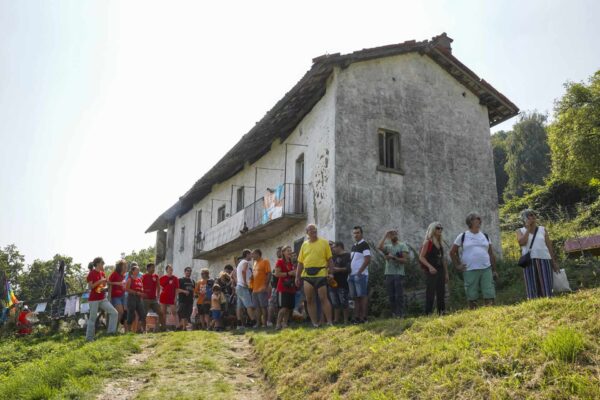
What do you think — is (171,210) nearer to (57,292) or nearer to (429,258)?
(57,292)

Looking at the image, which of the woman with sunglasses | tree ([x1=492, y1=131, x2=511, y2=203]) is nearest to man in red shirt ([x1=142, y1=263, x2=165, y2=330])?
the woman with sunglasses

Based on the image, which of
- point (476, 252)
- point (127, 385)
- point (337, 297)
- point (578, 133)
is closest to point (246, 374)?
point (127, 385)

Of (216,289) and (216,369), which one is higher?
(216,289)

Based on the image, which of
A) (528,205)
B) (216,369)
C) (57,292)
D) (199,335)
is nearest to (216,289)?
(199,335)

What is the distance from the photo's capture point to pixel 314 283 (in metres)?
8.80

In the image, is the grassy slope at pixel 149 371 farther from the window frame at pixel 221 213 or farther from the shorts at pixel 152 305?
the window frame at pixel 221 213

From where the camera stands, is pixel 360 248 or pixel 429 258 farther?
pixel 360 248

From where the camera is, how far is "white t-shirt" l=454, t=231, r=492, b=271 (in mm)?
7684

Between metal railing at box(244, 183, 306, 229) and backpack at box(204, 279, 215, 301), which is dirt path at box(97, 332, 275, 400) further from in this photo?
metal railing at box(244, 183, 306, 229)

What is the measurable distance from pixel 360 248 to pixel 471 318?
12.4 feet

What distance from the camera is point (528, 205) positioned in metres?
30.1

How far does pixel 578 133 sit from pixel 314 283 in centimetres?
1908

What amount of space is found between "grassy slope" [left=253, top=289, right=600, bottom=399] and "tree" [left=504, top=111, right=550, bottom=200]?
114 feet

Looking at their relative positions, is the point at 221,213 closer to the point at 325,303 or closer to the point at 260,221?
the point at 260,221
